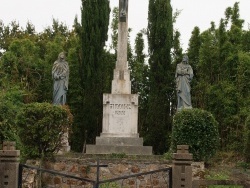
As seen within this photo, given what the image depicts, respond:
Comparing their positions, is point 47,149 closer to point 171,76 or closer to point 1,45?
point 171,76

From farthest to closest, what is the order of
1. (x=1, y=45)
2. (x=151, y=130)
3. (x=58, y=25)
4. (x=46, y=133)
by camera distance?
(x=58, y=25), (x=1, y=45), (x=151, y=130), (x=46, y=133)

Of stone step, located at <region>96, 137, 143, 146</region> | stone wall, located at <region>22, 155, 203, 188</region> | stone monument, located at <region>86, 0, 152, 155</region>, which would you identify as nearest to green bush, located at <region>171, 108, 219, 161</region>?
stone wall, located at <region>22, 155, 203, 188</region>

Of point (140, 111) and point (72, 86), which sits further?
point (140, 111)

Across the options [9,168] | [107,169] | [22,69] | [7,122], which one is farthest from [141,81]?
[9,168]

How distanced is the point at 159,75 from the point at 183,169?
14945mm

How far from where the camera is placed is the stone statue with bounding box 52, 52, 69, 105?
58.0 ft

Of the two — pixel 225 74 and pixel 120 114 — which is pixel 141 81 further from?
pixel 120 114

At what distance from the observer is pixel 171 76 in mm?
24469

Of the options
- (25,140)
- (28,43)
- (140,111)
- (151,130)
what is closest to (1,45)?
(28,43)

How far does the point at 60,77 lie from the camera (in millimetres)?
17688

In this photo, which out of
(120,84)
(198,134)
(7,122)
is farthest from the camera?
(120,84)

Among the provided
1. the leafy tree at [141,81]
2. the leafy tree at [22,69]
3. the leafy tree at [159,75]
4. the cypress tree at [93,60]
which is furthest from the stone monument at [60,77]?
the leafy tree at [141,81]

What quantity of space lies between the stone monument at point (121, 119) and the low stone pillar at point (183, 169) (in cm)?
609

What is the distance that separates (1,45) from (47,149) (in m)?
19.3
